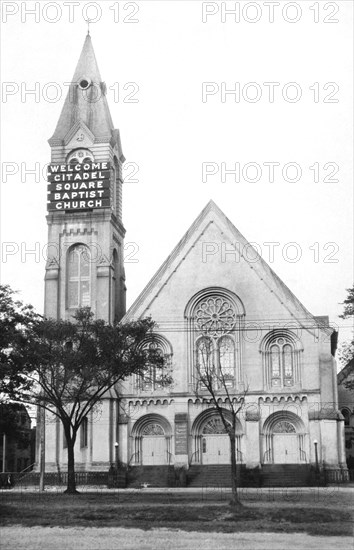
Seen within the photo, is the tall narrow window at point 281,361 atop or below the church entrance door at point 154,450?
atop

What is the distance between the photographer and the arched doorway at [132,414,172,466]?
204ft

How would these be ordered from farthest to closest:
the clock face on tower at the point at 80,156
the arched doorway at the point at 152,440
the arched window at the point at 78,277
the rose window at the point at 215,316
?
the clock face on tower at the point at 80,156 < the arched window at the point at 78,277 < the rose window at the point at 215,316 < the arched doorway at the point at 152,440

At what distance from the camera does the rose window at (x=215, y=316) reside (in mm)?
63406

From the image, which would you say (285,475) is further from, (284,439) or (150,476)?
(150,476)

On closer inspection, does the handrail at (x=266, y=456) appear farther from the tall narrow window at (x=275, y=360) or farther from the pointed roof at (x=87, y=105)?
the pointed roof at (x=87, y=105)

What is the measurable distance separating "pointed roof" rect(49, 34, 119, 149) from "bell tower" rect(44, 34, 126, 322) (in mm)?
80

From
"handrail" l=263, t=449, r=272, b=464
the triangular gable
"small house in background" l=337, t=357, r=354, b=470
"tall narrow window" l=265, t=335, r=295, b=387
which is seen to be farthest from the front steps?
the triangular gable

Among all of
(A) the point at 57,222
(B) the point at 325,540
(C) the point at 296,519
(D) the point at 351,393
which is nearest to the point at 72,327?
(A) the point at 57,222

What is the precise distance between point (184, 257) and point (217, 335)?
650 cm

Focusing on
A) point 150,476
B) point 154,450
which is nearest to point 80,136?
point 154,450

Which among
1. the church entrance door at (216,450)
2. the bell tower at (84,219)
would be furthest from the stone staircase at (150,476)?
the bell tower at (84,219)

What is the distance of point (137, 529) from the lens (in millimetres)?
25469

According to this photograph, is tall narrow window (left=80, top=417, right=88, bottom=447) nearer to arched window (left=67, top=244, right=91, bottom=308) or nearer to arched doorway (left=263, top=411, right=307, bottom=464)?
arched window (left=67, top=244, right=91, bottom=308)

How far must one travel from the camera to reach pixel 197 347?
63.3 meters
